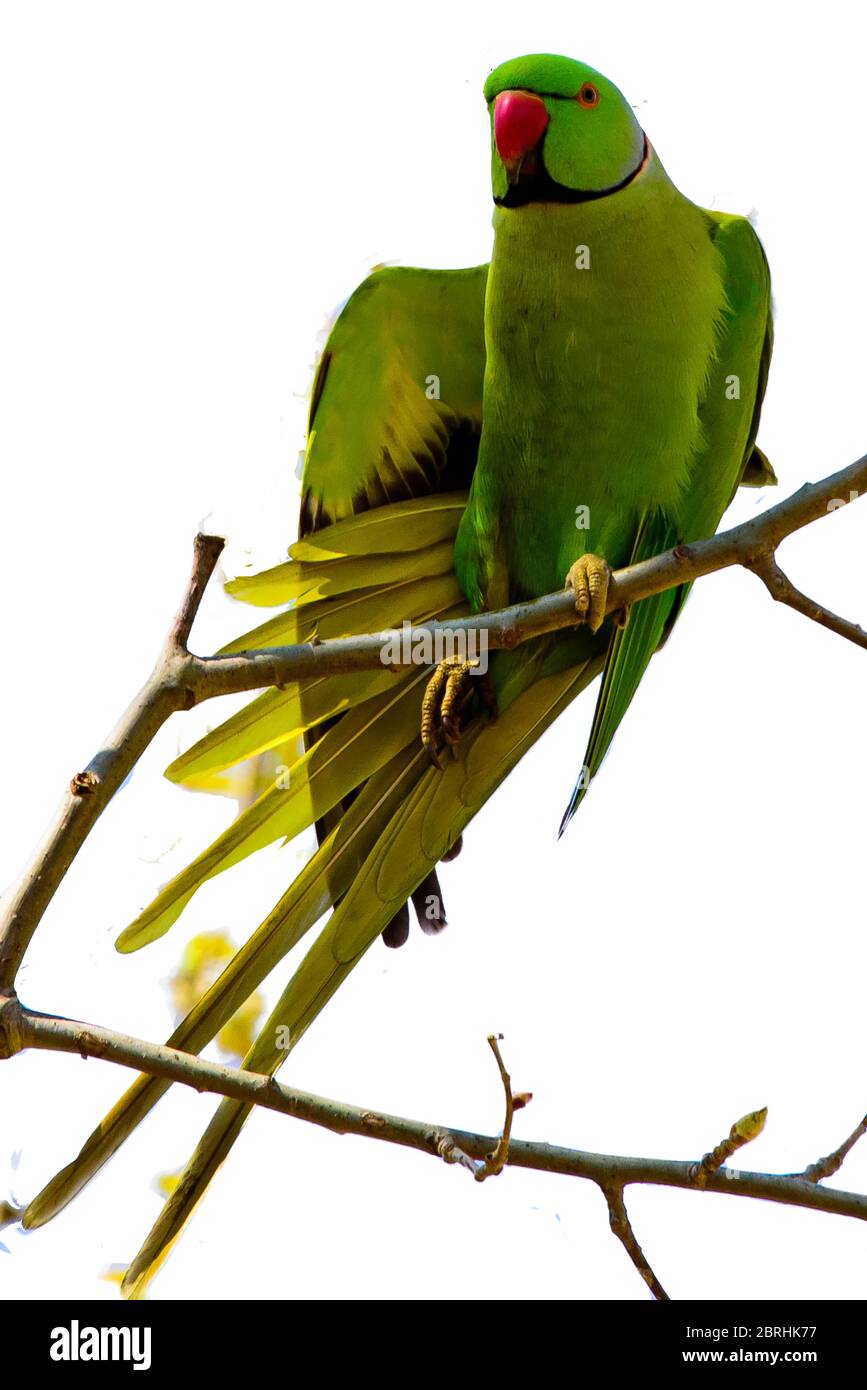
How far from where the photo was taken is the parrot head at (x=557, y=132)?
2551 millimetres

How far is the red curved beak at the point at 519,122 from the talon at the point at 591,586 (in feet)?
2.73

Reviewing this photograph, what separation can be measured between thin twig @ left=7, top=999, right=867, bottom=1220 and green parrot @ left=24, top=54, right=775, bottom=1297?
1.82 feet

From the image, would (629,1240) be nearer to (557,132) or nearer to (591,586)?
(591,586)

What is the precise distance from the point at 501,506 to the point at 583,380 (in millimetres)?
320

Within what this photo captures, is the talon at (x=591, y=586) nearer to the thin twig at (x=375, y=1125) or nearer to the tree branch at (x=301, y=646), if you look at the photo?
the tree branch at (x=301, y=646)

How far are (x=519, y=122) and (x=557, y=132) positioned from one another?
79mm

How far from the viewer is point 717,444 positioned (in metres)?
2.75

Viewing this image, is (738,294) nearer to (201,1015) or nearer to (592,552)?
(592,552)

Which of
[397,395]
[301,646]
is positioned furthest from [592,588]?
[397,395]

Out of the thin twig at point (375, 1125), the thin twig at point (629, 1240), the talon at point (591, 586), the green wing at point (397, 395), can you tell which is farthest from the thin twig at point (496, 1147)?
the green wing at point (397, 395)

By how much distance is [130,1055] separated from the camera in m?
1.76

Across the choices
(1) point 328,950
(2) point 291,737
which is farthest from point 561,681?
(1) point 328,950

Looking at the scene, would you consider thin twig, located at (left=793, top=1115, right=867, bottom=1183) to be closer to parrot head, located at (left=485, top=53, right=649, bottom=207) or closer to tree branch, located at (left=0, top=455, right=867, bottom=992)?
tree branch, located at (left=0, top=455, right=867, bottom=992)

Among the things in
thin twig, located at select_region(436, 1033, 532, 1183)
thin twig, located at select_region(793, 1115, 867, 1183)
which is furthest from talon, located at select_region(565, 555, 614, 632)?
thin twig, located at select_region(793, 1115, 867, 1183)
